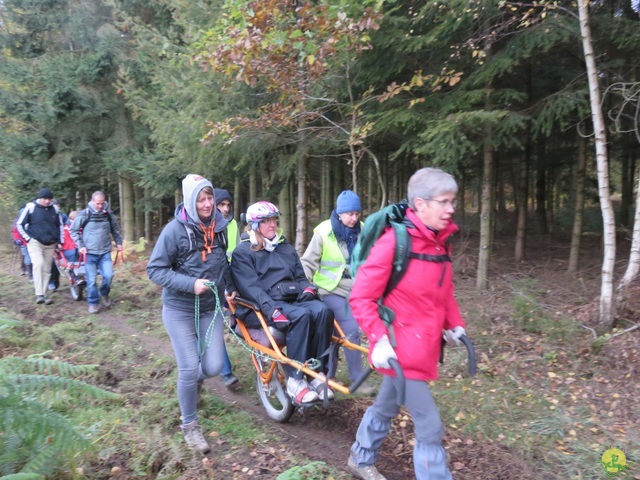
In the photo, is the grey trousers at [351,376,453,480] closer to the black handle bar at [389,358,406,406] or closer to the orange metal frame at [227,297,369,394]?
the black handle bar at [389,358,406,406]

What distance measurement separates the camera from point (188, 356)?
4090 mm

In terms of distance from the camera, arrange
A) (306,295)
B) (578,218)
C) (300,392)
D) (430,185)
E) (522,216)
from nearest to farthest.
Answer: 1. (430,185)
2. (300,392)
3. (306,295)
4. (578,218)
5. (522,216)

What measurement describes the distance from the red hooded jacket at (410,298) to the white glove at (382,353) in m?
0.04

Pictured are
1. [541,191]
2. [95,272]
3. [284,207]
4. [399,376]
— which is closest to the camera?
[399,376]

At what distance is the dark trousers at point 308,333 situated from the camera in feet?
13.9

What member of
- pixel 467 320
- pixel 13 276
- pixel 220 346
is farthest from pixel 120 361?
pixel 13 276

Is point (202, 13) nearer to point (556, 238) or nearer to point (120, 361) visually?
point (120, 361)

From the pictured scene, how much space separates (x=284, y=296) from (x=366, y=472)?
1794 millimetres

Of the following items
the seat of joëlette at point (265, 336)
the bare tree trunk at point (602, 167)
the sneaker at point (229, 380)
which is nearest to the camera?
the seat of joëlette at point (265, 336)

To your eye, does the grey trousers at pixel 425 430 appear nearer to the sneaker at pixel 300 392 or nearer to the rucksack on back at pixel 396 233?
the rucksack on back at pixel 396 233

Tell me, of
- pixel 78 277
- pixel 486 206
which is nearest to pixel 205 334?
pixel 486 206

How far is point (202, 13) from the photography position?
9133 mm

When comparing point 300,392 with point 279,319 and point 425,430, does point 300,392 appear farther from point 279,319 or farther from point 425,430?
point 425,430

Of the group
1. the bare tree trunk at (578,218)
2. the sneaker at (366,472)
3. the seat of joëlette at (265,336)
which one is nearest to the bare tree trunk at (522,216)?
the bare tree trunk at (578,218)
